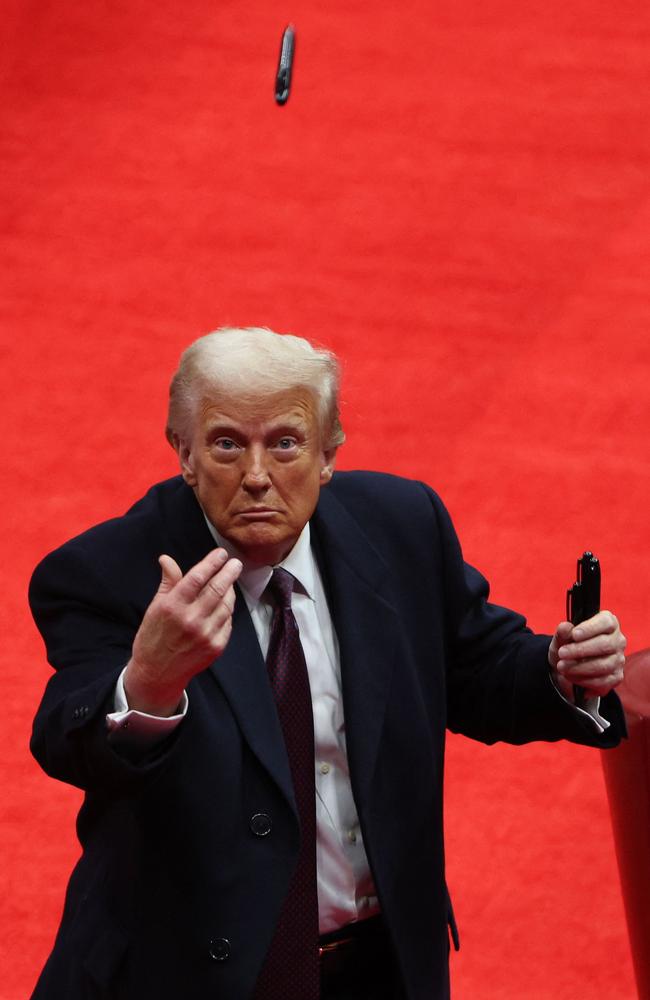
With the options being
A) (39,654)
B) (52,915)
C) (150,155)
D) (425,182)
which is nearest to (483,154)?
(425,182)

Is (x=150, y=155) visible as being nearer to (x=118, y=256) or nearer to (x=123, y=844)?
(x=118, y=256)

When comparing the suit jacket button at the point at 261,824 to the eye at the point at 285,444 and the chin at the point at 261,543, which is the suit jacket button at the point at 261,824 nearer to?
the chin at the point at 261,543

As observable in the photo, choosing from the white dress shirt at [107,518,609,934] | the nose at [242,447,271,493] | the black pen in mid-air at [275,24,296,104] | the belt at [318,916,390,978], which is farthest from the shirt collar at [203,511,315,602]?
the black pen in mid-air at [275,24,296,104]

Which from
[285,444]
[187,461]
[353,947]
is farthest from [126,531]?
[353,947]

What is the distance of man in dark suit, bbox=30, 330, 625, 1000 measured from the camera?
2109mm

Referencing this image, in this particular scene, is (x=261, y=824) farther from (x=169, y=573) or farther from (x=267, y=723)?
(x=169, y=573)

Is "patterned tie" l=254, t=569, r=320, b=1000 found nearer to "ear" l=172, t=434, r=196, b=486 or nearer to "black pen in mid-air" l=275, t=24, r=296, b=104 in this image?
"ear" l=172, t=434, r=196, b=486

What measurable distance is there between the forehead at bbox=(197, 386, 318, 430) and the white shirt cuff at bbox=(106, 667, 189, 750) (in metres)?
0.35

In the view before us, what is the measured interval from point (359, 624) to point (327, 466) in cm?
21

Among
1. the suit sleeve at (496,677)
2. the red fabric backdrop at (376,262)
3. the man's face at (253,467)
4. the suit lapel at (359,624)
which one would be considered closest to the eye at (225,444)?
the man's face at (253,467)

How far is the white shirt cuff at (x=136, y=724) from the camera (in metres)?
1.95

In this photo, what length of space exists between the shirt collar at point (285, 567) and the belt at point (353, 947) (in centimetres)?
42

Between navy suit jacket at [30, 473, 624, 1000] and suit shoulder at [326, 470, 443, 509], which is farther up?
suit shoulder at [326, 470, 443, 509]

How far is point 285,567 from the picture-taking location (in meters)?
2.26
